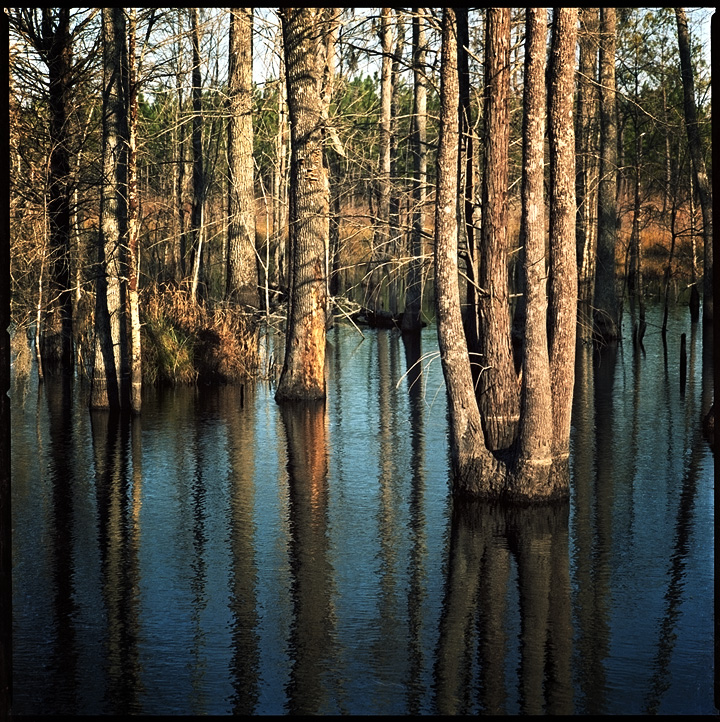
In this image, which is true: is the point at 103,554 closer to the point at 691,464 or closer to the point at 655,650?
the point at 655,650

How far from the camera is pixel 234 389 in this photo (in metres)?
20.7

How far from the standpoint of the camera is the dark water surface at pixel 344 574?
275 inches

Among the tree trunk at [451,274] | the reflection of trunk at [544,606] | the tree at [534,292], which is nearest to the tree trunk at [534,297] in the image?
the tree at [534,292]

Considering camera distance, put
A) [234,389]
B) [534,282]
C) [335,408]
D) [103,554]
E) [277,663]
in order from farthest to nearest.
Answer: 1. [234,389]
2. [335,408]
3. [534,282]
4. [103,554]
5. [277,663]

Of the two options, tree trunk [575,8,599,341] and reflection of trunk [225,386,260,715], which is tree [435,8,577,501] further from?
tree trunk [575,8,599,341]

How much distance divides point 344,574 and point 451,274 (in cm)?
358

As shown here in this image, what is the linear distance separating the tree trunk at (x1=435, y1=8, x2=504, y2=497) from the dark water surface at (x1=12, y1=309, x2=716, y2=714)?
0.99 metres

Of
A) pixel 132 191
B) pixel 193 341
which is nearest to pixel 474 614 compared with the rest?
pixel 132 191

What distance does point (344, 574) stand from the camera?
945cm

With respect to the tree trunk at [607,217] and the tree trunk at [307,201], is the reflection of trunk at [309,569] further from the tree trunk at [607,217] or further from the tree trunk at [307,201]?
the tree trunk at [607,217]

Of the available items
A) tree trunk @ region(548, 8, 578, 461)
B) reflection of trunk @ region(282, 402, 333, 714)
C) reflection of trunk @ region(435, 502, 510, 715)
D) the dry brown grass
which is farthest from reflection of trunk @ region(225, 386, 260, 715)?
tree trunk @ region(548, 8, 578, 461)

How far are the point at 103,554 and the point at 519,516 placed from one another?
4.28m

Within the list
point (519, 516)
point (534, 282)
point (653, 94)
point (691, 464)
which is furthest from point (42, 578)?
point (653, 94)

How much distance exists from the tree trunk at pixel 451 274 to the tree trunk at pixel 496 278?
68 cm
